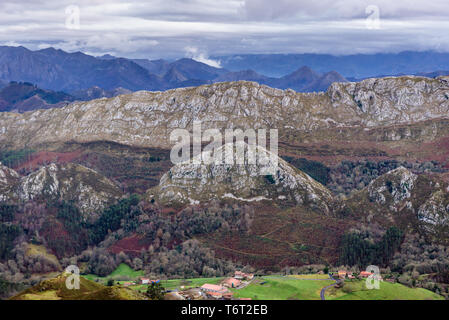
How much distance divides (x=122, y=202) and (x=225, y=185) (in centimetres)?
4074

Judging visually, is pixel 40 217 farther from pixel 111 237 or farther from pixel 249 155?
pixel 249 155

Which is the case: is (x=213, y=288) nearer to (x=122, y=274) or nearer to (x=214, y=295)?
(x=214, y=295)

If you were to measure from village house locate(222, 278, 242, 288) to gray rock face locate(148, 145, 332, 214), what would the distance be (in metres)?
60.8

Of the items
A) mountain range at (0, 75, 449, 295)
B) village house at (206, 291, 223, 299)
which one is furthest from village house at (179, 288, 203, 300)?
mountain range at (0, 75, 449, 295)

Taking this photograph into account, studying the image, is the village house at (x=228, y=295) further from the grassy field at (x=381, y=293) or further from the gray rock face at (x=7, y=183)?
the gray rock face at (x=7, y=183)

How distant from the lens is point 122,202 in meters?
168

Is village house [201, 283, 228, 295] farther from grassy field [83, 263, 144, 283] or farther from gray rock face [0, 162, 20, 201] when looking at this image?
gray rock face [0, 162, 20, 201]

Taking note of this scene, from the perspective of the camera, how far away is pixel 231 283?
91562mm

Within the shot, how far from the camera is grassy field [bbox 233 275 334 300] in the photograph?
3287 inches

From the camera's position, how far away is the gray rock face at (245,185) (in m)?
154

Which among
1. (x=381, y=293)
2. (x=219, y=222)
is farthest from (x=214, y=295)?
(x=219, y=222)

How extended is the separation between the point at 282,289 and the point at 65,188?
380 ft

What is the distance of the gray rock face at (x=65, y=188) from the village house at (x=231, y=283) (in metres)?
87.6
